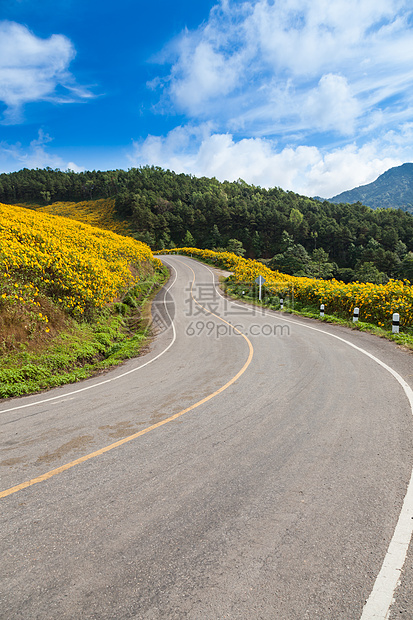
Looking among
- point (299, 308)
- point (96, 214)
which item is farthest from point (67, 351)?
point (96, 214)

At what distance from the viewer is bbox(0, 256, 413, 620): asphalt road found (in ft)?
7.12

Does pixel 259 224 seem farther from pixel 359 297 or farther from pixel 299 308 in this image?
pixel 359 297

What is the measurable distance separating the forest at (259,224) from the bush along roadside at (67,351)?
4790cm

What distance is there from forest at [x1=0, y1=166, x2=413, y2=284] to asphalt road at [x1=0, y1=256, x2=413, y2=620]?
50885 millimetres

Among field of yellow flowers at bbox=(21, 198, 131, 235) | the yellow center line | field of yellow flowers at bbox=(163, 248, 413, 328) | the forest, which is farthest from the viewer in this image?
field of yellow flowers at bbox=(21, 198, 131, 235)

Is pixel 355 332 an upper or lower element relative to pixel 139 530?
upper

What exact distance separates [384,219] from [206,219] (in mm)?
50505

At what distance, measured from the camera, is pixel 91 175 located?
13600cm

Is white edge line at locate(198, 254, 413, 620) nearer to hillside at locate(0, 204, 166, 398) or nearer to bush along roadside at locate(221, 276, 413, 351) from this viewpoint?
hillside at locate(0, 204, 166, 398)

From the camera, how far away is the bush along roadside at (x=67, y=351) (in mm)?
7664

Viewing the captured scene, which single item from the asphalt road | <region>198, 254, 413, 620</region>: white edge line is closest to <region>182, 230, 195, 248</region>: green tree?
the asphalt road

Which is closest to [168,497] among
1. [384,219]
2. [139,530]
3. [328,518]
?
[139,530]

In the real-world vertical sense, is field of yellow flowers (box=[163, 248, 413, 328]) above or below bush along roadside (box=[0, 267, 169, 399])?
above

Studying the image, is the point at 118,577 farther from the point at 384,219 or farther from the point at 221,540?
the point at 384,219
